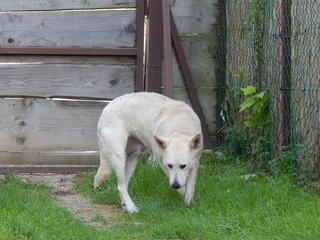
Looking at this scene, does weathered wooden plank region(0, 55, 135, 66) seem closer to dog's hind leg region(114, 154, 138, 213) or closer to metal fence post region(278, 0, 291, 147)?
metal fence post region(278, 0, 291, 147)

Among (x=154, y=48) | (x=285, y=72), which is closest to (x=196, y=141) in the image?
(x=285, y=72)

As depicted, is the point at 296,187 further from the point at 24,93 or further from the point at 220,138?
the point at 24,93

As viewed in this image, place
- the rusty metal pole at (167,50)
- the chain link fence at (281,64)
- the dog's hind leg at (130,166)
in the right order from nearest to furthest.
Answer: the chain link fence at (281,64) < the dog's hind leg at (130,166) < the rusty metal pole at (167,50)

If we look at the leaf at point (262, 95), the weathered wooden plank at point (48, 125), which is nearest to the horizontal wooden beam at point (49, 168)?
the weathered wooden plank at point (48, 125)

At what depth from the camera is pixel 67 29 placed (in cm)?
975

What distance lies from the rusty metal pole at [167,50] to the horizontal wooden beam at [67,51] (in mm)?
557

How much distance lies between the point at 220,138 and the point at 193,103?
0.56 m

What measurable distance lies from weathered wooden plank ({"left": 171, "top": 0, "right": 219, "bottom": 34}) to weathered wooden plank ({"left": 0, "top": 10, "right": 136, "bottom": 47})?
2.17 ft

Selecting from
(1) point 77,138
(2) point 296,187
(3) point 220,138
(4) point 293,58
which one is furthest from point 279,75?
(1) point 77,138

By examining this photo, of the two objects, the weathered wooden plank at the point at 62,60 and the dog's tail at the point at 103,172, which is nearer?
the dog's tail at the point at 103,172

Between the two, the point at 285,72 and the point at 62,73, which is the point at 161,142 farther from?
the point at 62,73

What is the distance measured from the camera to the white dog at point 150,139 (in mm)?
7234

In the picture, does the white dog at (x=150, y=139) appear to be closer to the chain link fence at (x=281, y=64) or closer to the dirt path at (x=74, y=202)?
the dirt path at (x=74, y=202)

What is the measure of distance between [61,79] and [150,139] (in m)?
2.45
